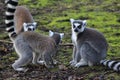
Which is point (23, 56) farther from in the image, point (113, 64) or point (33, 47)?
point (113, 64)

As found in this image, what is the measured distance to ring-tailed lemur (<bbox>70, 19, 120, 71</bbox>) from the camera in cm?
796

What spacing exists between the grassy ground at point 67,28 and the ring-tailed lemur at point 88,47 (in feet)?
0.47

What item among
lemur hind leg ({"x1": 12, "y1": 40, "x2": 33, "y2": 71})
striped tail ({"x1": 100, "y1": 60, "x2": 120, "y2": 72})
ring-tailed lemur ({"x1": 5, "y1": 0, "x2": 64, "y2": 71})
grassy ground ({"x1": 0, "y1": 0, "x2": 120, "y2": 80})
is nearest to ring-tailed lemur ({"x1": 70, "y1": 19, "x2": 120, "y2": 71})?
striped tail ({"x1": 100, "y1": 60, "x2": 120, "y2": 72})

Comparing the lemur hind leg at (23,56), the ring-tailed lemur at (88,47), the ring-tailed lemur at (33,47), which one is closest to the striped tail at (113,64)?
the ring-tailed lemur at (88,47)

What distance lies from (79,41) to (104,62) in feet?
2.22

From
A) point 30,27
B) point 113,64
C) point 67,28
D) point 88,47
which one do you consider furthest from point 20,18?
point 113,64

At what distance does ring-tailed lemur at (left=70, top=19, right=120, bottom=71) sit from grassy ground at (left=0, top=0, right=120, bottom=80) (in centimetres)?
14

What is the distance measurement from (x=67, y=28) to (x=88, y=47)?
364cm

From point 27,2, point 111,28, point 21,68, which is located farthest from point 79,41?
point 27,2

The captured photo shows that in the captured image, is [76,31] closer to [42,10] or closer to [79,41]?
[79,41]

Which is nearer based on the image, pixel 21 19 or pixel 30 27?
pixel 30 27

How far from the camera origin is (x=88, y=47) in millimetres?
7977

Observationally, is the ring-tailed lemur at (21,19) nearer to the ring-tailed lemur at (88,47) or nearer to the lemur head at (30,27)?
the lemur head at (30,27)

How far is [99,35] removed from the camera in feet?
26.8
